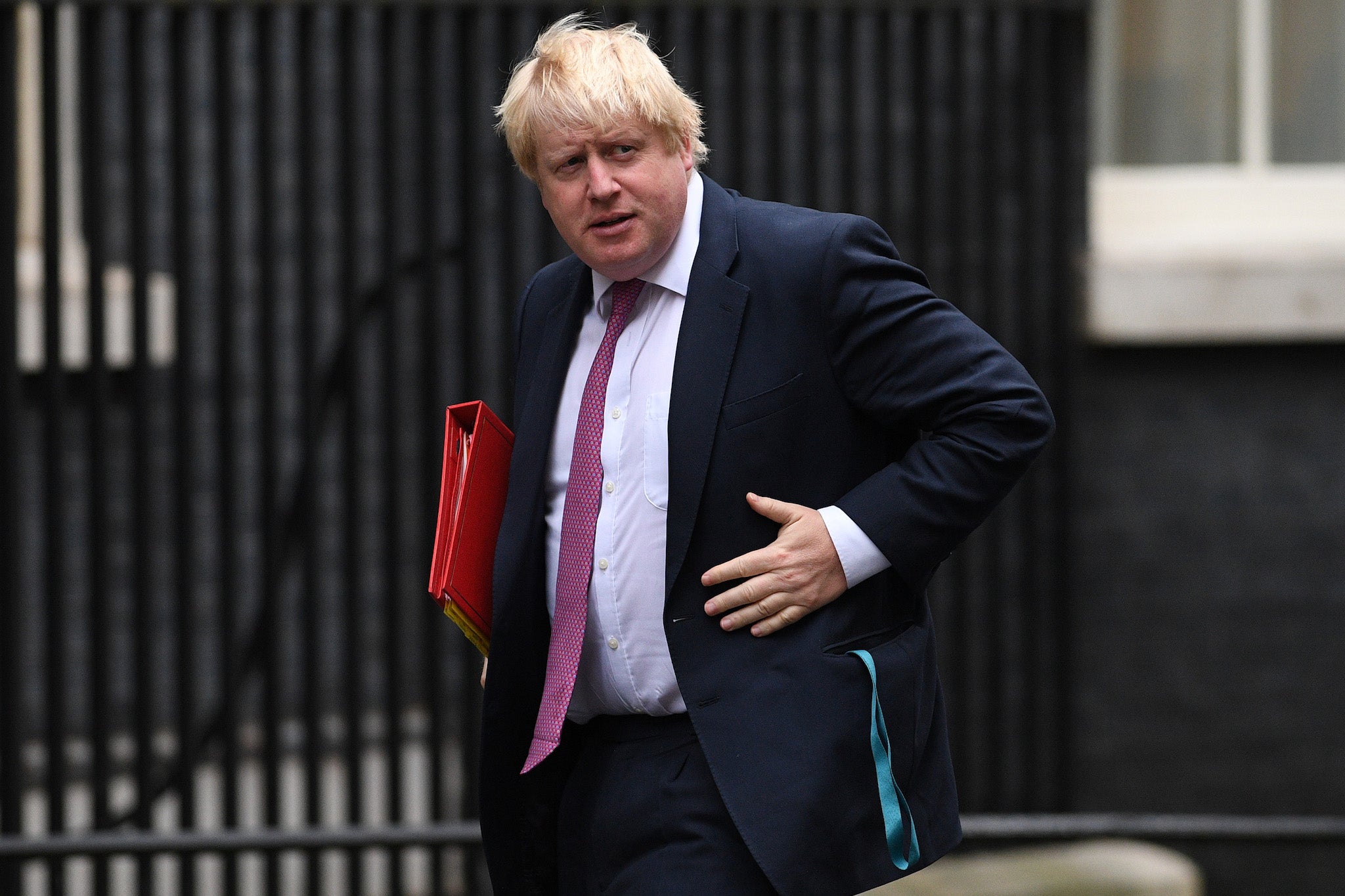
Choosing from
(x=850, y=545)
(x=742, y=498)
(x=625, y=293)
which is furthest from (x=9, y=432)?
(x=850, y=545)

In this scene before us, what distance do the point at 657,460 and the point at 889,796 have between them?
58cm

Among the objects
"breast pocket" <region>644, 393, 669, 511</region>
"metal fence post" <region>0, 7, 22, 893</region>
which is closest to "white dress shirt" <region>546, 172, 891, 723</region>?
"breast pocket" <region>644, 393, 669, 511</region>

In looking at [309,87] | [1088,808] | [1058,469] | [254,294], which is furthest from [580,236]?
[1088,808]

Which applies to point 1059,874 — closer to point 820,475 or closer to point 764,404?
point 820,475

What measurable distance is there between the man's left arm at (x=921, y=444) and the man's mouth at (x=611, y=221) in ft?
0.95

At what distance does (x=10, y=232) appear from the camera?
14.7 ft

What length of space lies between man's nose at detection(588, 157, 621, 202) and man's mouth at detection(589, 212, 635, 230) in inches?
1.2

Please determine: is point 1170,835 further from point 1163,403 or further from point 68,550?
point 68,550

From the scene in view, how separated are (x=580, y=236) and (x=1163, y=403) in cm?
380

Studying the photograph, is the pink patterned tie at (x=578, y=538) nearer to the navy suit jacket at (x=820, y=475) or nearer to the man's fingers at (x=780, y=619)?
the navy suit jacket at (x=820, y=475)

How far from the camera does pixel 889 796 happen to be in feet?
7.35

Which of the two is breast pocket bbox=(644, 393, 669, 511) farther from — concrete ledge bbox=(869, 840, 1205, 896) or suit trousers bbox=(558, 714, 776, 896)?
concrete ledge bbox=(869, 840, 1205, 896)

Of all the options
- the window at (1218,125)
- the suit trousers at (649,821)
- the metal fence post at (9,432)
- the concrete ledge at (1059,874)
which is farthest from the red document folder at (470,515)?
the window at (1218,125)

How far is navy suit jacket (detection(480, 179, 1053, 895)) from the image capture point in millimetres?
2215
